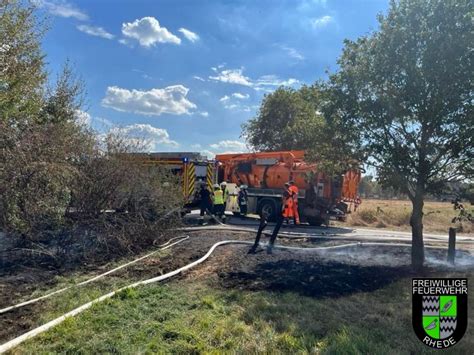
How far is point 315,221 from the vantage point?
1772 centimetres

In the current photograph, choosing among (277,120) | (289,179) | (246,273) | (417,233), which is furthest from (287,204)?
(277,120)

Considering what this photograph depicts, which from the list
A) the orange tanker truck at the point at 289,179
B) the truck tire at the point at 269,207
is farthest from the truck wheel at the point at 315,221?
the truck tire at the point at 269,207

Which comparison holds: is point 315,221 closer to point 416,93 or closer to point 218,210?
point 218,210

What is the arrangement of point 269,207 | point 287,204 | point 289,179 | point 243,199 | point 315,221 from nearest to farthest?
point 287,204, point 315,221, point 289,179, point 269,207, point 243,199

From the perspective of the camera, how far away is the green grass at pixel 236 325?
427 cm

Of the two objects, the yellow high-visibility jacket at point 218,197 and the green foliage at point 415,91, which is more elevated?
the green foliage at point 415,91

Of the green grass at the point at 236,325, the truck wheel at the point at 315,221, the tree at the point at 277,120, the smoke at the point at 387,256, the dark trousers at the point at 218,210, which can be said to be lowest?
the green grass at the point at 236,325

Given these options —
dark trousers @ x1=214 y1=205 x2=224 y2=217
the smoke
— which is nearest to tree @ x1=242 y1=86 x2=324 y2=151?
dark trousers @ x1=214 y1=205 x2=224 y2=217

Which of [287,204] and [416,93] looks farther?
[287,204]

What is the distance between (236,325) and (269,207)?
13.7 meters

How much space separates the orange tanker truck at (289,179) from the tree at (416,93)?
25.6ft

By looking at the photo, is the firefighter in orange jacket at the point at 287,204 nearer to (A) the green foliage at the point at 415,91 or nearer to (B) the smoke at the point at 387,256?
(B) the smoke at the point at 387,256

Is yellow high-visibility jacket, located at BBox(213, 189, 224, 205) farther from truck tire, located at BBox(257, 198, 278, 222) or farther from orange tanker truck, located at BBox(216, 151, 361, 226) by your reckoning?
truck tire, located at BBox(257, 198, 278, 222)

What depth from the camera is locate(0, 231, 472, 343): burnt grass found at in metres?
5.99
